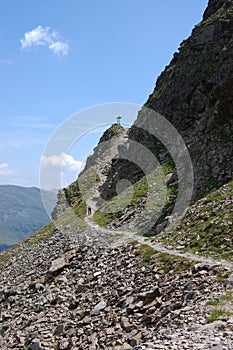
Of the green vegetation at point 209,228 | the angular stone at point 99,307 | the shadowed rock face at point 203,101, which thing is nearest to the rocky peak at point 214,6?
the shadowed rock face at point 203,101

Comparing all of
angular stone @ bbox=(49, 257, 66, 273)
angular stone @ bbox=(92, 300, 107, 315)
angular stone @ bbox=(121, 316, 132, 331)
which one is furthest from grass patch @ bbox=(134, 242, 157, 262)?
angular stone @ bbox=(49, 257, 66, 273)

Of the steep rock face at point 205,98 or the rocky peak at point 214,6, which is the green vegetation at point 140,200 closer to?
the steep rock face at point 205,98

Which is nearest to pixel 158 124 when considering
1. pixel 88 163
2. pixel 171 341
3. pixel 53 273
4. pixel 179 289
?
pixel 88 163

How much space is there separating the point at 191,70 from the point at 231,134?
28.6 m

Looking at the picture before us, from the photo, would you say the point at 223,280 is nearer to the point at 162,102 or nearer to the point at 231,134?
the point at 231,134

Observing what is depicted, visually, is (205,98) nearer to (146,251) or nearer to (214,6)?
(214,6)

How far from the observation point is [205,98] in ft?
202

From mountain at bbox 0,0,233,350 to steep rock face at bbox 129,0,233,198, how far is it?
0.22 meters

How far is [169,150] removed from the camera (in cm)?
6225

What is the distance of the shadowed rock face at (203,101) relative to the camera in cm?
4341

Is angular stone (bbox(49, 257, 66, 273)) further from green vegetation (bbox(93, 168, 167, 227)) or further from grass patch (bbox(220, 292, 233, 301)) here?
grass patch (bbox(220, 292, 233, 301))

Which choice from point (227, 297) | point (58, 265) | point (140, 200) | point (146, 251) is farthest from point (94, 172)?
point (227, 297)

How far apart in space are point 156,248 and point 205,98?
1509 inches

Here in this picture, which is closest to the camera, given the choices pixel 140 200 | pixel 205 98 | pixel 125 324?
pixel 125 324
